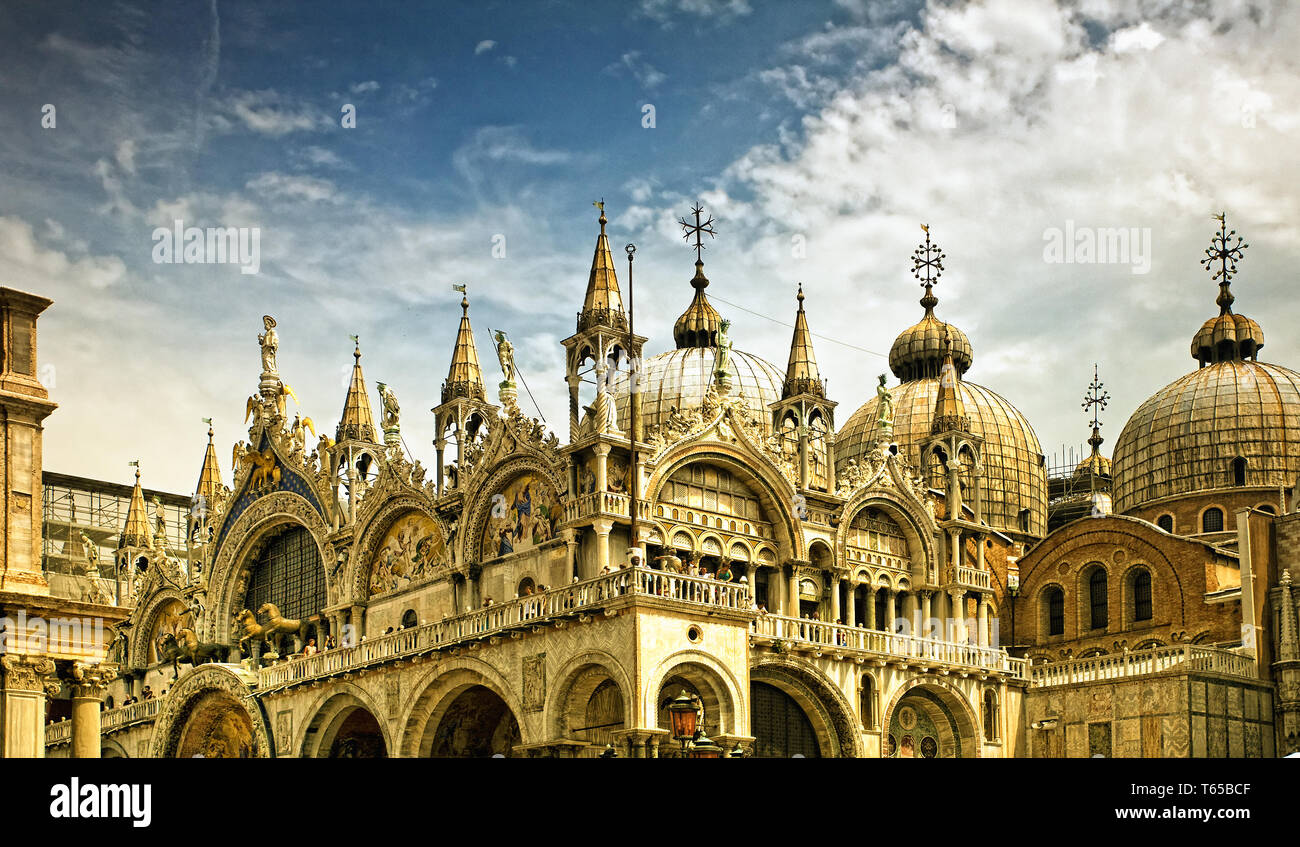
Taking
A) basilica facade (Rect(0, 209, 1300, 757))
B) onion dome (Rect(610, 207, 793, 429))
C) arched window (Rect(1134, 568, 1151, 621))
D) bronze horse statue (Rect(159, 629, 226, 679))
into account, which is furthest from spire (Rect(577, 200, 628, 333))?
bronze horse statue (Rect(159, 629, 226, 679))

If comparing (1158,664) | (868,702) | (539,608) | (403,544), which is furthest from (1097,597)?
(403,544)

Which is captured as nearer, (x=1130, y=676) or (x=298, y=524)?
(x=1130, y=676)

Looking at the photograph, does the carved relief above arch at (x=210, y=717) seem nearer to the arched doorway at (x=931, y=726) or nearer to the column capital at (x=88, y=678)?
the column capital at (x=88, y=678)

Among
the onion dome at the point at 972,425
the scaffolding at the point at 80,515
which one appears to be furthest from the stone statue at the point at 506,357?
the scaffolding at the point at 80,515

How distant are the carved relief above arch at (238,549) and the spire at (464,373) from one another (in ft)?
24.8

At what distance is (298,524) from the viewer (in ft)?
174

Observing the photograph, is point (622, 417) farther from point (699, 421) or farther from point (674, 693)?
point (674, 693)

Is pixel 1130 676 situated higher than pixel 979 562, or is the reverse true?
A: pixel 979 562

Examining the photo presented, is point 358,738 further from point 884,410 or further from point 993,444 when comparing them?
point 993,444

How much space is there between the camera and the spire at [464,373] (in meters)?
47.9

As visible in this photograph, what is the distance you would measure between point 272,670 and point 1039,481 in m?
30.7

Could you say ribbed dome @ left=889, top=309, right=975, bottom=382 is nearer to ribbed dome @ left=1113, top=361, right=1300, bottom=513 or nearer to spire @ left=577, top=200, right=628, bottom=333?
ribbed dome @ left=1113, top=361, right=1300, bottom=513

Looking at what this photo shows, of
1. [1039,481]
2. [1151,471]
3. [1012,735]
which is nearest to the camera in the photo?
[1012,735]

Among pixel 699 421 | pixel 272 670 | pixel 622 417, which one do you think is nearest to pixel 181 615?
pixel 272 670
